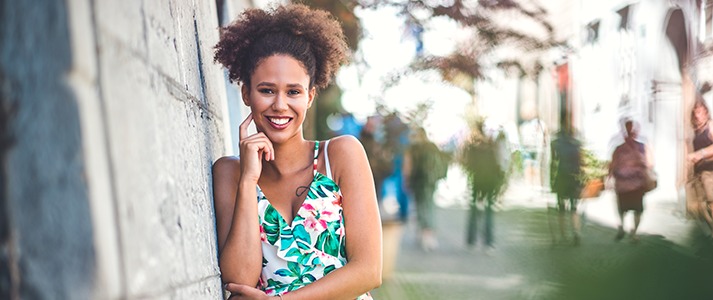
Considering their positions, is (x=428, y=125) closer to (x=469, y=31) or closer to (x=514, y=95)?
(x=469, y=31)

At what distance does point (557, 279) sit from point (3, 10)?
333 inches

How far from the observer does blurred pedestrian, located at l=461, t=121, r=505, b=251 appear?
11.6m

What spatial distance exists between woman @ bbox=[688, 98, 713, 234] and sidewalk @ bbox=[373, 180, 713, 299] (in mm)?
443

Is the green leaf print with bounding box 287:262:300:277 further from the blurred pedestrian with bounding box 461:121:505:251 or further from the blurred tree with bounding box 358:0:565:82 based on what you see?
the blurred pedestrian with bounding box 461:121:505:251

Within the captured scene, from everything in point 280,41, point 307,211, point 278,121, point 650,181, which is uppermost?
point 280,41

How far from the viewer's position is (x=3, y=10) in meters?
1.06

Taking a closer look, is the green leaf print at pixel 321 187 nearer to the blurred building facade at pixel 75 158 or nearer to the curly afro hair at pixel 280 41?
the curly afro hair at pixel 280 41

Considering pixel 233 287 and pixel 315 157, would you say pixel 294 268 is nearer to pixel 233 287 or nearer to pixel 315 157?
pixel 233 287

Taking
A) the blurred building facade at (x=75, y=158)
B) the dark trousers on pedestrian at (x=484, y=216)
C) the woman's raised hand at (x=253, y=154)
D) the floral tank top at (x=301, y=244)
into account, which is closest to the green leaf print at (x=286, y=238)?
the floral tank top at (x=301, y=244)

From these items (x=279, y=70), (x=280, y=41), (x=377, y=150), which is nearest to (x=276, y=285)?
(x=279, y=70)

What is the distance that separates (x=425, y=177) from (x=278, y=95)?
958 cm

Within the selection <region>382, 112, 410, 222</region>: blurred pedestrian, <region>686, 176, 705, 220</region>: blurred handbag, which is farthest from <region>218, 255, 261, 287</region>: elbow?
<region>686, 176, 705, 220</region>: blurred handbag

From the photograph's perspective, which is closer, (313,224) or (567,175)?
(313,224)

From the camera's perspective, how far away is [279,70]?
263 centimetres
